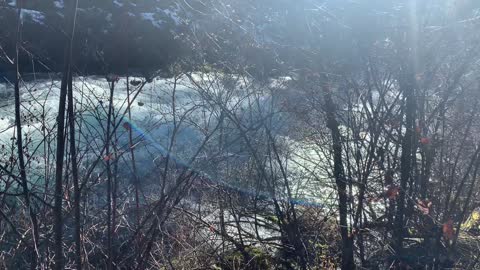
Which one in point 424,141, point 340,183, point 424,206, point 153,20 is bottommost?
point 424,206

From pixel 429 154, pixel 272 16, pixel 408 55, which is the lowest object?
pixel 429 154

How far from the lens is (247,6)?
509 centimetres

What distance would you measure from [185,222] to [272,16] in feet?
6.05

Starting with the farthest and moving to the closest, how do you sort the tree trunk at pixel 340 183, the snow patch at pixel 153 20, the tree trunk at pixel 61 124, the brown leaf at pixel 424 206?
the snow patch at pixel 153 20, the tree trunk at pixel 340 183, the brown leaf at pixel 424 206, the tree trunk at pixel 61 124

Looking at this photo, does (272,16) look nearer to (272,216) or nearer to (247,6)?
(247,6)

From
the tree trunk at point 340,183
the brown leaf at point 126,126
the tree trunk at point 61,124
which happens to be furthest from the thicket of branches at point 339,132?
the tree trunk at point 61,124

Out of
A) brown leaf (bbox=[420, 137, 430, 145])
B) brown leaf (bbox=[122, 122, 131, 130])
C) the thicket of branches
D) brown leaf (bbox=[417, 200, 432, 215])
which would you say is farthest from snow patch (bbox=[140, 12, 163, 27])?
brown leaf (bbox=[122, 122, 131, 130])

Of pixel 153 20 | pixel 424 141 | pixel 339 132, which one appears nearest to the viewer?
pixel 424 141

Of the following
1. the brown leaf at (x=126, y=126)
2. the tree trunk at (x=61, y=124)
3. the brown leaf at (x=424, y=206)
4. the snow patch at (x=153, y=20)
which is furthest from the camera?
the snow patch at (x=153, y=20)

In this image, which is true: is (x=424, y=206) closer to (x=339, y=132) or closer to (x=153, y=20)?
(x=339, y=132)

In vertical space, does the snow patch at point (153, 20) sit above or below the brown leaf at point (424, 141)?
above

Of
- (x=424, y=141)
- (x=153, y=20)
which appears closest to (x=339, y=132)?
(x=424, y=141)

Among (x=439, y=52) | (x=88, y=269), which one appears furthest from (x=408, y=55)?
(x=88, y=269)

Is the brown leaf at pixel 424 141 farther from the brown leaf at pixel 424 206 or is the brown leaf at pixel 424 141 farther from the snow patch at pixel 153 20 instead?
the snow patch at pixel 153 20
